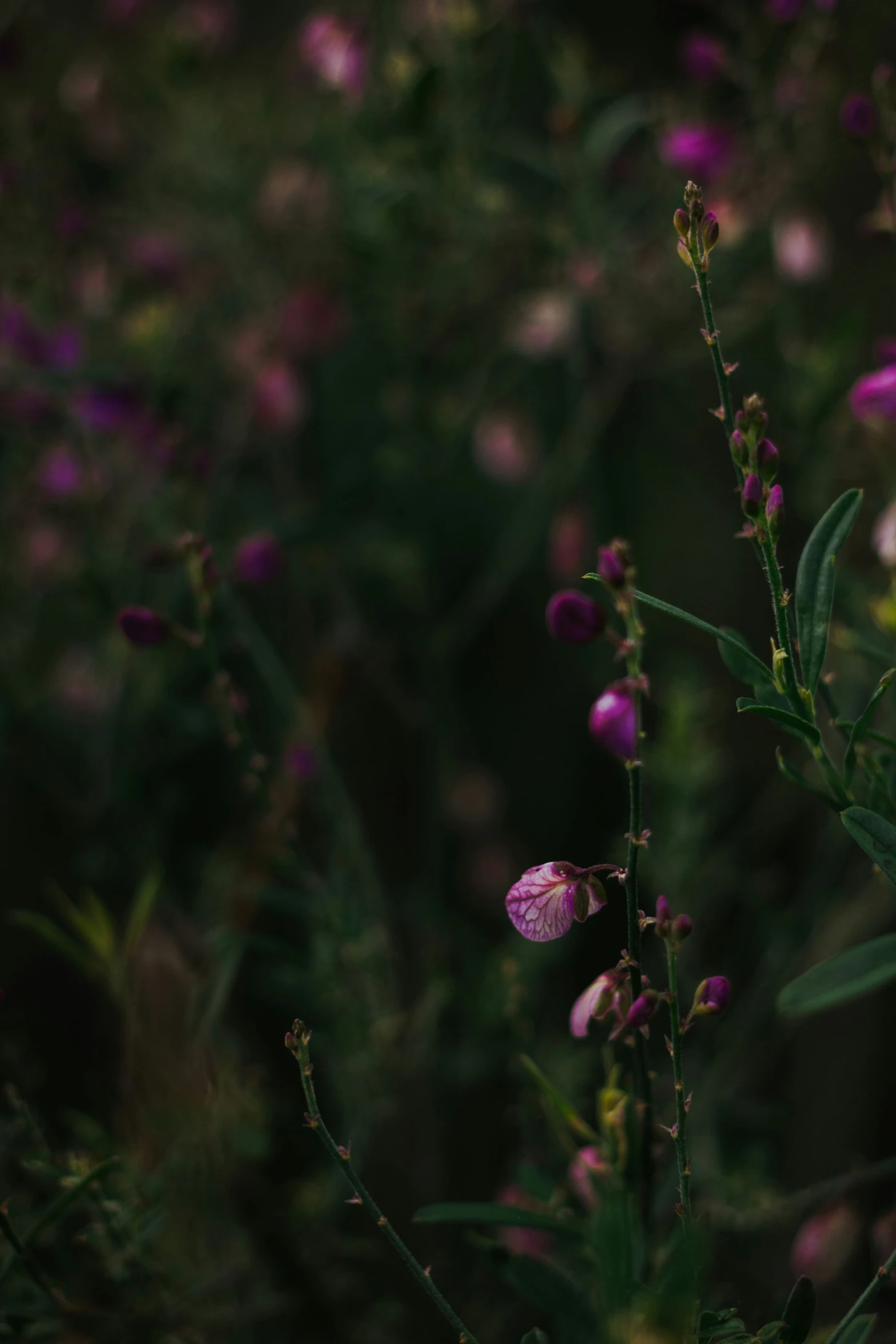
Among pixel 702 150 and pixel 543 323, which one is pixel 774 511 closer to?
pixel 702 150

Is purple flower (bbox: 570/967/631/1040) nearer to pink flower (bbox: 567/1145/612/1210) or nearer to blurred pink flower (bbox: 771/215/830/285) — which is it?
pink flower (bbox: 567/1145/612/1210)

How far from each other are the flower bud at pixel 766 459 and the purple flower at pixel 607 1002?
7.0 inches

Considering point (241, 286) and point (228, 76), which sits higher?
point (228, 76)

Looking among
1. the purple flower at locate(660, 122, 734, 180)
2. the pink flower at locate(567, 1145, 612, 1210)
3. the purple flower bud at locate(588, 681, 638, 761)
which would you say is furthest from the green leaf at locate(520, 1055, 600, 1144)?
the purple flower at locate(660, 122, 734, 180)

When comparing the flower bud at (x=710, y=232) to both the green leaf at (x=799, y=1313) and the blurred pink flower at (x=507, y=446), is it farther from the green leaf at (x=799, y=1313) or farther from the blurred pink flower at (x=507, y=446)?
the blurred pink flower at (x=507, y=446)

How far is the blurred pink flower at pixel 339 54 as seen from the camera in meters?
0.89

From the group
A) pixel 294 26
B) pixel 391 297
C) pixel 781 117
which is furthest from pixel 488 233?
pixel 294 26

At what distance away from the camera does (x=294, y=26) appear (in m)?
1.41

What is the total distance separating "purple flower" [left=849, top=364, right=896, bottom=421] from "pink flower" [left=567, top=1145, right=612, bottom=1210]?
37 centimetres

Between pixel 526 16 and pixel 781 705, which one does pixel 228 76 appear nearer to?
pixel 526 16

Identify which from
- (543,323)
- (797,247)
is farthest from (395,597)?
(797,247)

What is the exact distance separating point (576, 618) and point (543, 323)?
65 cm

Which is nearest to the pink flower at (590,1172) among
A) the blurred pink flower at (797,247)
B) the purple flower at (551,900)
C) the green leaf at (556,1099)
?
the green leaf at (556,1099)

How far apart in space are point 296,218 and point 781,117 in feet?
1.48
